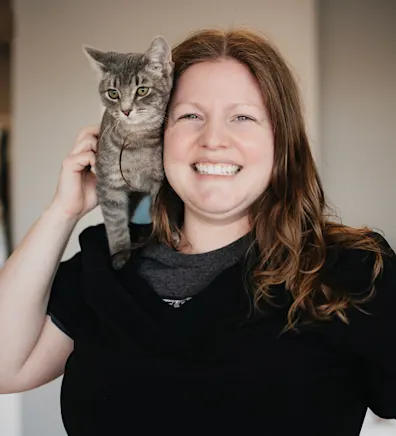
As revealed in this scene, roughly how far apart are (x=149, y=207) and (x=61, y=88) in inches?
41.8

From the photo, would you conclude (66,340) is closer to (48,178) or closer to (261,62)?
(261,62)

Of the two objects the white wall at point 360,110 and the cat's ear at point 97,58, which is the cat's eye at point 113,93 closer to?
the cat's ear at point 97,58

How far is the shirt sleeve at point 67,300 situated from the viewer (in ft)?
3.43

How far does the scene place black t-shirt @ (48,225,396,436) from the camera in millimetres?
831

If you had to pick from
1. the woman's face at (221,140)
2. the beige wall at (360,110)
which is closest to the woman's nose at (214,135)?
the woman's face at (221,140)

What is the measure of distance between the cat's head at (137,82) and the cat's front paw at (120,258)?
0.80ft

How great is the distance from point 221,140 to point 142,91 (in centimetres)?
23

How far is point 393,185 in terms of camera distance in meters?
2.21

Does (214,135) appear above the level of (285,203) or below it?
above

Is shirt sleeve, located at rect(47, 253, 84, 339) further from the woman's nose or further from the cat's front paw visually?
the woman's nose

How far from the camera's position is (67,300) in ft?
3.50

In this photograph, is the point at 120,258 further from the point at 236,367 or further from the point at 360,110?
the point at 360,110

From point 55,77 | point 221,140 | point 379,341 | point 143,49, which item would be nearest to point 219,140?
point 221,140

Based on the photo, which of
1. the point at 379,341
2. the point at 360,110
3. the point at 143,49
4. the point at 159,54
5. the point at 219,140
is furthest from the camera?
the point at 360,110
